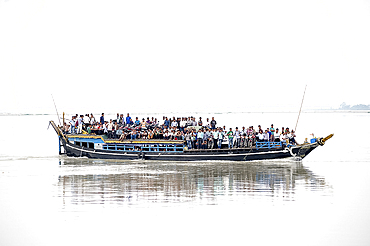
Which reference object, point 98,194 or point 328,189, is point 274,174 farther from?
point 98,194

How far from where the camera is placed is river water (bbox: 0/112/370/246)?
21.8 meters

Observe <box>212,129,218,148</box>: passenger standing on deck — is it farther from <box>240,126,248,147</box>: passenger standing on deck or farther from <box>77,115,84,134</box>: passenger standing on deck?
<box>77,115,84,134</box>: passenger standing on deck

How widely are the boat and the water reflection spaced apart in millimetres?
685

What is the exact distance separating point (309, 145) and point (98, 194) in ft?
68.7

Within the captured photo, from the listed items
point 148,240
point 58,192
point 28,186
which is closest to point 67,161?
point 28,186

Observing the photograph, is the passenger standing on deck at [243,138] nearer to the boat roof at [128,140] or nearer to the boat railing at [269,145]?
the boat railing at [269,145]

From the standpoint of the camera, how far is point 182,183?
33.4 m

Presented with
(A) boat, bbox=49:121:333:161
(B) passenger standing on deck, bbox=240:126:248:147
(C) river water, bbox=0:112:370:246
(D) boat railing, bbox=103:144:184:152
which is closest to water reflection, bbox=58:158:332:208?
(C) river water, bbox=0:112:370:246

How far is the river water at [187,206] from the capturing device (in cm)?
2178

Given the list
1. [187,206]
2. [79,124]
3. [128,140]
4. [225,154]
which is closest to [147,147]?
[128,140]

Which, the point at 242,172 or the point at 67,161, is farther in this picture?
the point at 67,161

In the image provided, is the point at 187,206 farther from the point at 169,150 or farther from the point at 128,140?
the point at 128,140

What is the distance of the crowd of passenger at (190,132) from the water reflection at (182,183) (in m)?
1.98

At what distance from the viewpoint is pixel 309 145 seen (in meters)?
43.5
